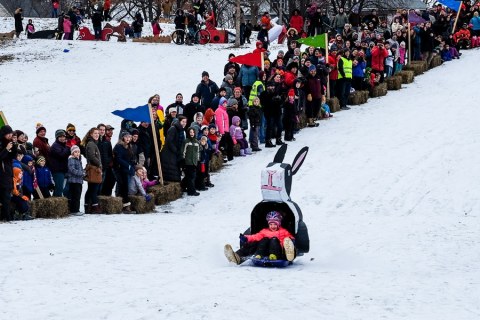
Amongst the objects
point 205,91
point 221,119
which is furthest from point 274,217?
point 205,91

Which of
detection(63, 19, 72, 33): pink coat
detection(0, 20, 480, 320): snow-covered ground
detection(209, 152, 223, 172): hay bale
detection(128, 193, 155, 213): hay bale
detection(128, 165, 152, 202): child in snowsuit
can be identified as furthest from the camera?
detection(63, 19, 72, 33): pink coat

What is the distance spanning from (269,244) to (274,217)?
0.61 metres

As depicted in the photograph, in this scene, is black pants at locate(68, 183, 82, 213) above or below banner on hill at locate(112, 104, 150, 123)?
below

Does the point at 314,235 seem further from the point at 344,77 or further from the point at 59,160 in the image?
the point at 344,77

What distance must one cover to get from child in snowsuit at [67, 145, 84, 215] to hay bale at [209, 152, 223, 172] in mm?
4605

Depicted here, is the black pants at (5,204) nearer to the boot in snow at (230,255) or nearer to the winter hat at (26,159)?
the winter hat at (26,159)

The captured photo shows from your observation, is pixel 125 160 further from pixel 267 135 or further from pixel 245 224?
pixel 267 135

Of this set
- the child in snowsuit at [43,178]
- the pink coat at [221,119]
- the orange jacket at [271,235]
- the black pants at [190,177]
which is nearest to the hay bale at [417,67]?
the pink coat at [221,119]

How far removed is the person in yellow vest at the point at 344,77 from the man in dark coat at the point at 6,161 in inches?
508

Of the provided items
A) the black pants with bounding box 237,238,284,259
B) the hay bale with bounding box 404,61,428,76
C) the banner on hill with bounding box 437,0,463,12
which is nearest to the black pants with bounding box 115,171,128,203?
the black pants with bounding box 237,238,284,259

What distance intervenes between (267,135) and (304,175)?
2755 mm

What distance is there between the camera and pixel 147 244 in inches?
560

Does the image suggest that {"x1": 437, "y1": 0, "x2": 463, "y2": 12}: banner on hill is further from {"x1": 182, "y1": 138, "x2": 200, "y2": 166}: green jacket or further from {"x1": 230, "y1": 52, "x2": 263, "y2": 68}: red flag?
{"x1": 182, "y1": 138, "x2": 200, "y2": 166}: green jacket

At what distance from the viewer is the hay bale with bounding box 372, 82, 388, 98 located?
29.3 metres
